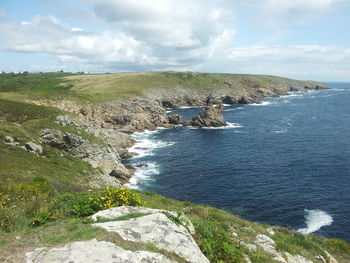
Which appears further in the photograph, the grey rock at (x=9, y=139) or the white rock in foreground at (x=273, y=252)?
the grey rock at (x=9, y=139)

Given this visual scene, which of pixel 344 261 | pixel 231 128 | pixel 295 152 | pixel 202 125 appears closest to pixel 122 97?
pixel 202 125

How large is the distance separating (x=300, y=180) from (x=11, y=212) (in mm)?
48432

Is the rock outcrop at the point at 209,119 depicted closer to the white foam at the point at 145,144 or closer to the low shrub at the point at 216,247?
the white foam at the point at 145,144

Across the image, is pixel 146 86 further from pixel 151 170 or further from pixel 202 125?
pixel 151 170

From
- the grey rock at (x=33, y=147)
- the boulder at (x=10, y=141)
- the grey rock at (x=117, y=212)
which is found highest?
the grey rock at (x=117, y=212)

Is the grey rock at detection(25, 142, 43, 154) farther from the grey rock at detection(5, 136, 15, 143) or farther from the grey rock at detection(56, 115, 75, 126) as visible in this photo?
the grey rock at detection(56, 115, 75, 126)

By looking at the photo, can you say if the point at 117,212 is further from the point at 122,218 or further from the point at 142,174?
the point at 142,174

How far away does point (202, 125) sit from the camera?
98.2 m

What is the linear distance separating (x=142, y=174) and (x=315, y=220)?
1265 inches

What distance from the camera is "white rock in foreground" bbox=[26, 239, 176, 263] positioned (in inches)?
309

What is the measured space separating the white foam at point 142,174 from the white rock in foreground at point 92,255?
126ft

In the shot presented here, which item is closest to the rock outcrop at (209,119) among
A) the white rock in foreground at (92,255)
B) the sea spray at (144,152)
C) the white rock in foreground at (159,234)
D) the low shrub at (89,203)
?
the sea spray at (144,152)

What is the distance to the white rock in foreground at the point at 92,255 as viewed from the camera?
25.7 feet

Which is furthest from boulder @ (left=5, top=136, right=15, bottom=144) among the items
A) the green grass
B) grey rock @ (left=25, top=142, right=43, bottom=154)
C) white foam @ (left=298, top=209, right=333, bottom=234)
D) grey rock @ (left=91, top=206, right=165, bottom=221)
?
white foam @ (left=298, top=209, right=333, bottom=234)
